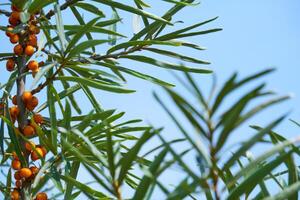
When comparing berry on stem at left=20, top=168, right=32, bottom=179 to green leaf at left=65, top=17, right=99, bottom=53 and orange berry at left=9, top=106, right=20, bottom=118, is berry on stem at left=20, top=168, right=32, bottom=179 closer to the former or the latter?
orange berry at left=9, top=106, right=20, bottom=118

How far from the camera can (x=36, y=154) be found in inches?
43.9

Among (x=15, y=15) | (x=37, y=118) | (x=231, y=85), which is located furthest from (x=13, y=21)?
(x=231, y=85)

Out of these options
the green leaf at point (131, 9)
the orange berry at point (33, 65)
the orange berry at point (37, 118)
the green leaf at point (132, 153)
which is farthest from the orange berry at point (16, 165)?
the green leaf at point (132, 153)

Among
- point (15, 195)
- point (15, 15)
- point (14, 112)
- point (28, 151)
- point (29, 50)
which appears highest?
point (15, 15)

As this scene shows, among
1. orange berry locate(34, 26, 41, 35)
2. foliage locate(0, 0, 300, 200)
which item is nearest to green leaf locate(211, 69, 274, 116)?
foliage locate(0, 0, 300, 200)

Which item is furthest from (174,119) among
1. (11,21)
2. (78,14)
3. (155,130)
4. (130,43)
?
(78,14)

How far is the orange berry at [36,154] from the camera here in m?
1.05

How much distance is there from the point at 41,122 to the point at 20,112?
0.08 metres

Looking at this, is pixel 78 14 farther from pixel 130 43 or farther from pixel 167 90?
pixel 167 90

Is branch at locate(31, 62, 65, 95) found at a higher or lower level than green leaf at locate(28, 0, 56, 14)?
lower

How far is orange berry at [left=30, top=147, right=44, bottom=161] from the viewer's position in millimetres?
1055

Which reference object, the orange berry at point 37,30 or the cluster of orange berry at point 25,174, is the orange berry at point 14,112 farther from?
the orange berry at point 37,30

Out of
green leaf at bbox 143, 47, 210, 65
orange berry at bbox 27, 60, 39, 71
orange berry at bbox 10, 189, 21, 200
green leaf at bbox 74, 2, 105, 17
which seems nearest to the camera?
orange berry at bbox 10, 189, 21, 200

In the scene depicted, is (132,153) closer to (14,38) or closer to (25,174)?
(25,174)
